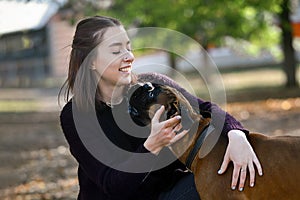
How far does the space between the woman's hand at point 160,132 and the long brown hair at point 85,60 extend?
0.61 m

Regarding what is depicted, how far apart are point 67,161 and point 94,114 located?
5457 mm

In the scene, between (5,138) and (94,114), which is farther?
(5,138)

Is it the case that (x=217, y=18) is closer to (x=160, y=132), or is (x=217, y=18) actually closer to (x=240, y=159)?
(x=240, y=159)

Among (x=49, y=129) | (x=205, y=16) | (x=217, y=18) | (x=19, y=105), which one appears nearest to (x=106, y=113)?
(x=49, y=129)

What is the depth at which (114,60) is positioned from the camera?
3904 mm

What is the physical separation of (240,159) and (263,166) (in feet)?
0.47

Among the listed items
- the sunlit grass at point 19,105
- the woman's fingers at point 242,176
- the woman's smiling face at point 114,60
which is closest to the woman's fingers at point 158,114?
the woman's smiling face at point 114,60

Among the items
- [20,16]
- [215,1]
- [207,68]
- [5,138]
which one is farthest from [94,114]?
[207,68]

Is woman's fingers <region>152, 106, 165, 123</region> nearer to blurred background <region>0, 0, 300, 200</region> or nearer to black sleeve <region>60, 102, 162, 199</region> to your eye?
black sleeve <region>60, 102, 162, 199</region>

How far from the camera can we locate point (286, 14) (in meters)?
18.1

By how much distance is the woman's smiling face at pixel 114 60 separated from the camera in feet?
12.8

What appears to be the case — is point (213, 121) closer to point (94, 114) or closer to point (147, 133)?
point (147, 133)

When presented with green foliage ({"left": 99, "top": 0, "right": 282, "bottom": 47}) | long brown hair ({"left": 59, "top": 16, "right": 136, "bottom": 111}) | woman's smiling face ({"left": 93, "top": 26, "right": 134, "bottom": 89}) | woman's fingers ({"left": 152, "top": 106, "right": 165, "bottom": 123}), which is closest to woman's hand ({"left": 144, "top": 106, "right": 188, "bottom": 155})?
woman's fingers ({"left": 152, "top": 106, "right": 165, "bottom": 123})

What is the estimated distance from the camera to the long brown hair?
3.93 meters
